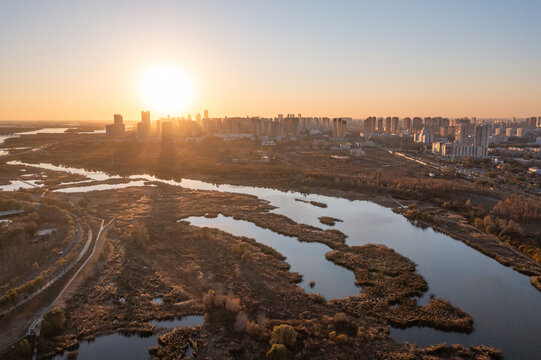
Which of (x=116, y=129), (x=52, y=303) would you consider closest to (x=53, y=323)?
(x=52, y=303)

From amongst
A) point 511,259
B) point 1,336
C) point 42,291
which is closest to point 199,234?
point 42,291

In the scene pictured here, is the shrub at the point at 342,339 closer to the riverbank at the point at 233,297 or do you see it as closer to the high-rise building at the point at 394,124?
the riverbank at the point at 233,297

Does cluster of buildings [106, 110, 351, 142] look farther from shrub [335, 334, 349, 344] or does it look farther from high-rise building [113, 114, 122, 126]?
shrub [335, 334, 349, 344]

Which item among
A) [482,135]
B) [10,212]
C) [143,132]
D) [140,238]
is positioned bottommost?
[140,238]

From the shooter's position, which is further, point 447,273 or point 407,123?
point 407,123

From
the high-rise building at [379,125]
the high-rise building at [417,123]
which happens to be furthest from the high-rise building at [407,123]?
the high-rise building at [379,125]

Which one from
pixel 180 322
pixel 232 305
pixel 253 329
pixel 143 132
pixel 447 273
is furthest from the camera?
pixel 143 132

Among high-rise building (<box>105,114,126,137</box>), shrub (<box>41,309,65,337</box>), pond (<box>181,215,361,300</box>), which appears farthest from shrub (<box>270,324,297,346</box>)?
high-rise building (<box>105,114,126,137</box>)

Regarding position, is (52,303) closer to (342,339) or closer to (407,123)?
(342,339)
